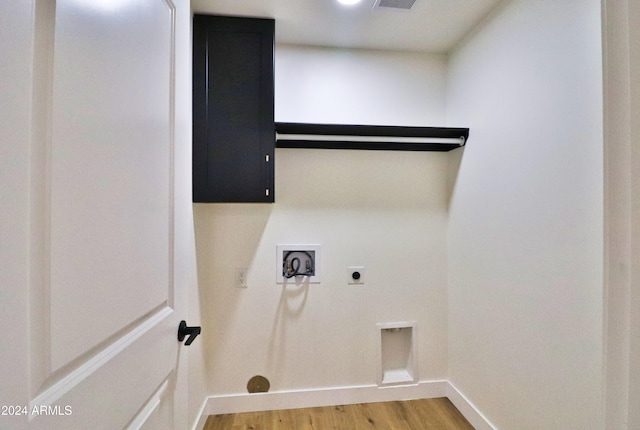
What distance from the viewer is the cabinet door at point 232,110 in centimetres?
151

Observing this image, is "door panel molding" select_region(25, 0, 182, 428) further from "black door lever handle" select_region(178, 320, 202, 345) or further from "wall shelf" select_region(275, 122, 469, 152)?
"wall shelf" select_region(275, 122, 469, 152)

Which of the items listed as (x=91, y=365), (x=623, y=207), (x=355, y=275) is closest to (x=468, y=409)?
(x=355, y=275)

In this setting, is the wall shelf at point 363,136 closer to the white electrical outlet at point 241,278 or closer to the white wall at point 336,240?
the white wall at point 336,240

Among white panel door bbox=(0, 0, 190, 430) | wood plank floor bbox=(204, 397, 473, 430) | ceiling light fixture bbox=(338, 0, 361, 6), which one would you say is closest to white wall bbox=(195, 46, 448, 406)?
wood plank floor bbox=(204, 397, 473, 430)

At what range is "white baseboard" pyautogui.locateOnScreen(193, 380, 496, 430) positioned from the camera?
1723mm

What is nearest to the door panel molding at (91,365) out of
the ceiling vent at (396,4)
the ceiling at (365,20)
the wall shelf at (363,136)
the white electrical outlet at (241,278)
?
the white electrical outlet at (241,278)

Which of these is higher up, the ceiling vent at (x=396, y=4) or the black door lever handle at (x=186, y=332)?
the ceiling vent at (x=396, y=4)

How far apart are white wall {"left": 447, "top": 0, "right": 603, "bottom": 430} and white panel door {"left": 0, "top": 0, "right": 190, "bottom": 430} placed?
4.35ft

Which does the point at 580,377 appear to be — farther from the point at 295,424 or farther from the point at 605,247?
the point at 295,424

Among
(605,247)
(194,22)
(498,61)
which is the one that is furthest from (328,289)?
(194,22)

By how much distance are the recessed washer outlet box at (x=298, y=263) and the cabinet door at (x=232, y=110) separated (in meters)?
0.42

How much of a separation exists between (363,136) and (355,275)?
877 mm

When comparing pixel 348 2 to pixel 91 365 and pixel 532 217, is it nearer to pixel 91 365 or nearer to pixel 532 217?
pixel 532 217

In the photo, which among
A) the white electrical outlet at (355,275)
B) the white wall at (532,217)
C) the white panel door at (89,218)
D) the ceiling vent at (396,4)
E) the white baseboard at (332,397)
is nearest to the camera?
the white panel door at (89,218)
